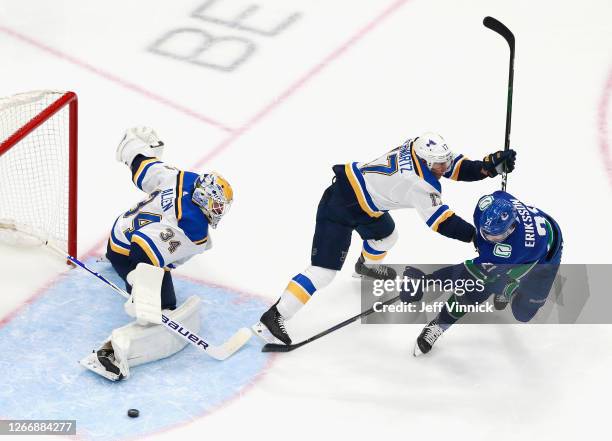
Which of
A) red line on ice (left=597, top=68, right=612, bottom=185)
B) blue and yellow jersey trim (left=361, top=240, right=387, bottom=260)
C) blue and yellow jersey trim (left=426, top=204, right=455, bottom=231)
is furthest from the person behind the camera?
red line on ice (left=597, top=68, right=612, bottom=185)

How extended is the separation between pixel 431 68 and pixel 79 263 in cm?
261

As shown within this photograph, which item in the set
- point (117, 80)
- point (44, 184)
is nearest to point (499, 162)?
point (44, 184)

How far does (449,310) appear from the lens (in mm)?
5289

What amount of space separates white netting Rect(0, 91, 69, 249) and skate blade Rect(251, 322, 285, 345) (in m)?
1.04

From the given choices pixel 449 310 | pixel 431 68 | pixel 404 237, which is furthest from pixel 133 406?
pixel 431 68

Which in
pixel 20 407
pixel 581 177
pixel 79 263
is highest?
pixel 581 177

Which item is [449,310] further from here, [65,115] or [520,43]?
[520,43]

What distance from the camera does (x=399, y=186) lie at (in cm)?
525

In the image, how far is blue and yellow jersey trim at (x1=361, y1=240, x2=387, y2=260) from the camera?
576 centimetres

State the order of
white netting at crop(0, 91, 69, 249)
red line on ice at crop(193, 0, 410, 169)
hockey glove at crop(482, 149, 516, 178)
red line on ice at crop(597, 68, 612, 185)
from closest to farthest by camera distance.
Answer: hockey glove at crop(482, 149, 516, 178) < white netting at crop(0, 91, 69, 249) < red line on ice at crop(597, 68, 612, 185) < red line on ice at crop(193, 0, 410, 169)

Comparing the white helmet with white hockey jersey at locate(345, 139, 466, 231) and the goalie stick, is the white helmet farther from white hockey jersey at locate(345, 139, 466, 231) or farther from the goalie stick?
the goalie stick

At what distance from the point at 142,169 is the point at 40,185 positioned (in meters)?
0.65

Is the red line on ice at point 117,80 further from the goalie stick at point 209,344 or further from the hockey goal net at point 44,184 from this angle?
the goalie stick at point 209,344

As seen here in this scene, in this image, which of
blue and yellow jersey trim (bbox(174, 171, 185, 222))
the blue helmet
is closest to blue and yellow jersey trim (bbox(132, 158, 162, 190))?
blue and yellow jersey trim (bbox(174, 171, 185, 222))
